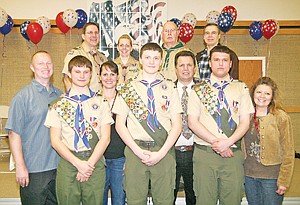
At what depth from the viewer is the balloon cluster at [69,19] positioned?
16.5ft

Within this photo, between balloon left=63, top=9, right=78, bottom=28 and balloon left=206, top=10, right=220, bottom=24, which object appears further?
balloon left=206, top=10, right=220, bottom=24

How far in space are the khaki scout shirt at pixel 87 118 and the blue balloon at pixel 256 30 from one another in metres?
3.50

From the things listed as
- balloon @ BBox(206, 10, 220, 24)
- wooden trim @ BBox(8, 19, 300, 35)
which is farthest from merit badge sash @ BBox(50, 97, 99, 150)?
wooden trim @ BBox(8, 19, 300, 35)

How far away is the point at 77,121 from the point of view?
256cm

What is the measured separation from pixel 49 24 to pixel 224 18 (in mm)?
2522

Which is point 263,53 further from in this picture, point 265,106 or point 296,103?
point 265,106

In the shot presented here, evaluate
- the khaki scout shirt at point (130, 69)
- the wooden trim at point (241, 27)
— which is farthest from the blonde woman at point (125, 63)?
the wooden trim at point (241, 27)

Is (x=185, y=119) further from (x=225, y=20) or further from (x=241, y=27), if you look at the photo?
(x=241, y=27)

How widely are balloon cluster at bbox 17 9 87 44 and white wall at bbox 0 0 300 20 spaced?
1.57 ft

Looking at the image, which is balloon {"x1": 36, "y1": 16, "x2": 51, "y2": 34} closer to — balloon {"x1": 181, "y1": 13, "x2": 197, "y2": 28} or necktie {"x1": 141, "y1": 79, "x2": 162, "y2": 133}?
balloon {"x1": 181, "y1": 13, "x2": 197, "y2": 28}

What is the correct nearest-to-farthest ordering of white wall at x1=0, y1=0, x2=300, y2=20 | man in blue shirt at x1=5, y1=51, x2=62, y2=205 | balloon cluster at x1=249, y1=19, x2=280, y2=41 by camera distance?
man in blue shirt at x1=5, y1=51, x2=62, y2=205
balloon cluster at x1=249, y1=19, x2=280, y2=41
white wall at x1=0, y1=0, x2=300, y2=20

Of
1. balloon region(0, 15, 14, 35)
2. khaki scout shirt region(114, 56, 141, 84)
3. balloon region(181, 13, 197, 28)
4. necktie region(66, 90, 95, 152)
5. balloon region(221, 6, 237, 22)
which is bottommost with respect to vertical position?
necktie region(66, 90, 95, 152)

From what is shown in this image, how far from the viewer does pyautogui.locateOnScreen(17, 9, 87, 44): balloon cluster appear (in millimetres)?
5004

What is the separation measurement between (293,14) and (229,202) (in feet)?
14.0
